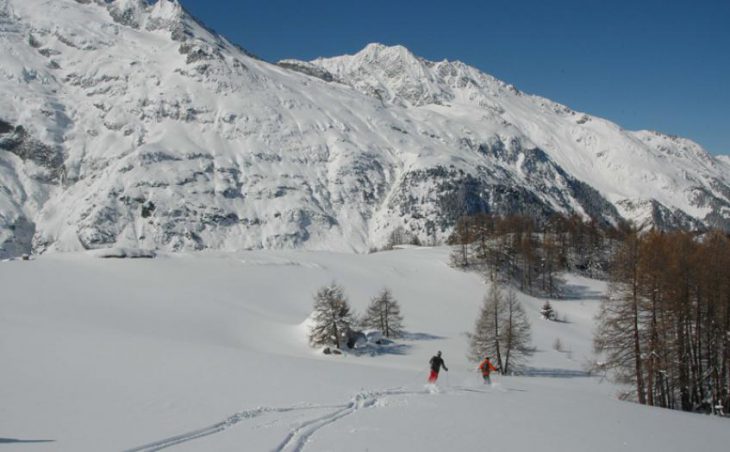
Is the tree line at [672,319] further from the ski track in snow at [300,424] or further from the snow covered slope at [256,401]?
the ski track in snow at [300,424]

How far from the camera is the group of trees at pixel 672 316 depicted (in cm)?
2433

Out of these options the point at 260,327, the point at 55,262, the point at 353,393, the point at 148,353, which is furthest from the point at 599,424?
the point at 55,262

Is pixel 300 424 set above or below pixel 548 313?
above

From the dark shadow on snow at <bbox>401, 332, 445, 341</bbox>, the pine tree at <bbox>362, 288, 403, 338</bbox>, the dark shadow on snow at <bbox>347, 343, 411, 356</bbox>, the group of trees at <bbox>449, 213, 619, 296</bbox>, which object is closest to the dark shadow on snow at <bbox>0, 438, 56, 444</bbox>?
the dark shadow on snow at <bbox>347, 343, 411, 356</bbox>

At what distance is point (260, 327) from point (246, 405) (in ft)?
119

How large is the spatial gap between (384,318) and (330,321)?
390 inches

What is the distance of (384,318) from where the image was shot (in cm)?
5706

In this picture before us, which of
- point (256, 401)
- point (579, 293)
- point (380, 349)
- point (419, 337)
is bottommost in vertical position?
point (380, 349)

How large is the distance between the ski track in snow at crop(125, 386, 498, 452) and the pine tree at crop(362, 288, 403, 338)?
36.3 metres

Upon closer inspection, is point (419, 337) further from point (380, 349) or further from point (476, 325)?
point (476, 325)

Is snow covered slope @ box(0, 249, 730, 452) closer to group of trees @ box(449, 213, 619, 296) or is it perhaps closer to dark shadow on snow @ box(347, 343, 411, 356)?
dark shadow on snow @ box(347, 343, 411, 356)

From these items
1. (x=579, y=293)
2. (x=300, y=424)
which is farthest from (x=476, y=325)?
(x=579, y=293)

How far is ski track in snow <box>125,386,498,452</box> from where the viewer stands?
12.5 metres

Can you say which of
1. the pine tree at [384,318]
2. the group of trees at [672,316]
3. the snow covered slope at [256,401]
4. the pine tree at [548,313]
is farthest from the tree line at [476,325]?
the pine tree at [548,313]
